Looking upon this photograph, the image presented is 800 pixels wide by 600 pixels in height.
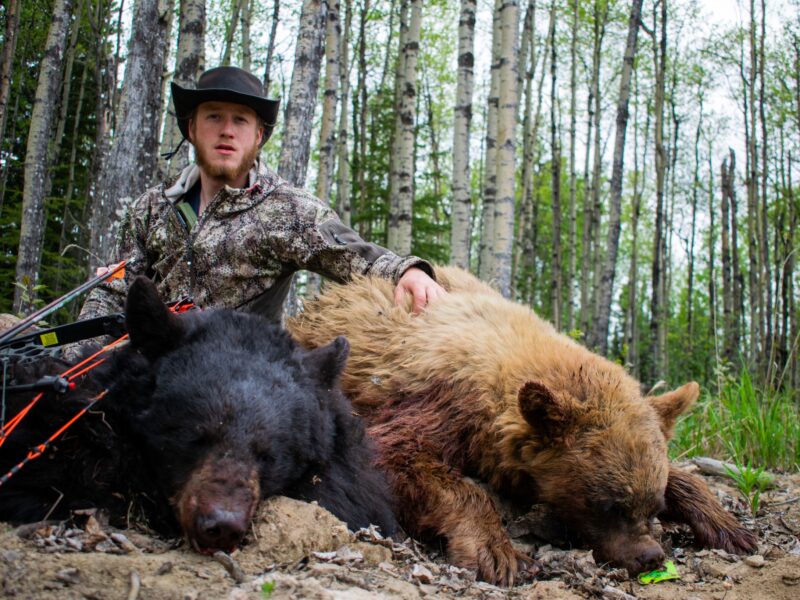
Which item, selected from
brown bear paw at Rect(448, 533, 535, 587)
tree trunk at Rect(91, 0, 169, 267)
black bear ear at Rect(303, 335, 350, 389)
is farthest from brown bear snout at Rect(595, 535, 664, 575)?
tree trunk at Rect(91, 0, 169, 267)

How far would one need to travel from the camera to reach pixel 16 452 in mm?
2145

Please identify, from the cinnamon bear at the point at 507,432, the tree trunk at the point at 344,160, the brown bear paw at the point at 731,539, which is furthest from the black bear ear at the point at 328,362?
the tree trunk at the point at 344,160

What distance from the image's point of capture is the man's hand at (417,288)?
3.87 meters

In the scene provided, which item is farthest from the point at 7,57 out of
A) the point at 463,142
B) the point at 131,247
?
the point at 131,247

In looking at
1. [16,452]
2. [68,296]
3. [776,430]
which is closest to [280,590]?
[16,452]

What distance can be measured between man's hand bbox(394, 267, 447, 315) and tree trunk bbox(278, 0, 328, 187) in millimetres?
4313

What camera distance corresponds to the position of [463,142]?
39.6ft

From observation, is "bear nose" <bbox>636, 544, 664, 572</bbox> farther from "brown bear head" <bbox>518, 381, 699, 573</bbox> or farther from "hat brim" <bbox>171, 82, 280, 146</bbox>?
"hat brim" <bbox>171, 82, 280, 146</bbox>

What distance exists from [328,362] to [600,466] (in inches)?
54.2

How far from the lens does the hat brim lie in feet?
12.9

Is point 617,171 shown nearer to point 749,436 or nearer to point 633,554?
point 749,436

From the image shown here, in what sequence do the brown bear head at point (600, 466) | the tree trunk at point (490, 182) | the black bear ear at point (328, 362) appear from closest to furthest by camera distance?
the black bear ear at point (328, 362) → the brown bear head at point (600, 466) → the tree trunk at point (490, 182)

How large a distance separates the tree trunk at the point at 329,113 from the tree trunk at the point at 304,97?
3108 mm

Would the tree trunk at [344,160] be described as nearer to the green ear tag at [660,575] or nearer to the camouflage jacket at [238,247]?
the camouflage jacket at [238,247]
